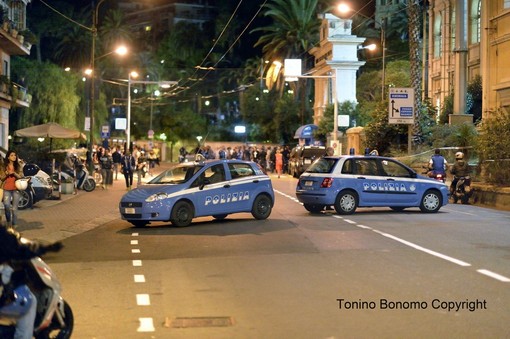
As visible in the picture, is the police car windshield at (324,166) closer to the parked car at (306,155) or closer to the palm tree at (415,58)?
the palm tree at (415,58)

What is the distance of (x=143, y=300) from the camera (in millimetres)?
9305

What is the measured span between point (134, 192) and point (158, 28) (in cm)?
8809

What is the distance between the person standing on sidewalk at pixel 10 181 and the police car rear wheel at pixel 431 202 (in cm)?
1087

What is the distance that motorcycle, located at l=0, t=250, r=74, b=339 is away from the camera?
5.68 m

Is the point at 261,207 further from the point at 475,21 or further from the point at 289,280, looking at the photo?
the point at 475,21

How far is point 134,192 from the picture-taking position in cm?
1792

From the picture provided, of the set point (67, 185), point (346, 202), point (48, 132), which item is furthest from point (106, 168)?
point (346, 202)

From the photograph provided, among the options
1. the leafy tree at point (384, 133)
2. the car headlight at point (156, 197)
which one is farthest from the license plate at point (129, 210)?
the leafy tree at point (384, 133)

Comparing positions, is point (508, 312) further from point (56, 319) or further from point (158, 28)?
point (158, 28)

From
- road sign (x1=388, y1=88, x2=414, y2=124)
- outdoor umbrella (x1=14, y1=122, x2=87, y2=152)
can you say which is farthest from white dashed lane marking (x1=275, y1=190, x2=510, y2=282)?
outdoor umbrella (x1=14, y1=122, x2=87, y2=152)

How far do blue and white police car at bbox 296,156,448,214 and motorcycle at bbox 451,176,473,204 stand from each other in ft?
13.7

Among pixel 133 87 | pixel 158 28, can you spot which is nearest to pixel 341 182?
pixel 133 87

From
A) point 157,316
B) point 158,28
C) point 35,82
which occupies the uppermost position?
point 158,28

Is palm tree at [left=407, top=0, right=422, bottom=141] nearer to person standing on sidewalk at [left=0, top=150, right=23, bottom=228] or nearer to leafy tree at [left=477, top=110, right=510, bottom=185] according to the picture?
leafy tree at [left=477, top=110, right=510, bottom=185]
